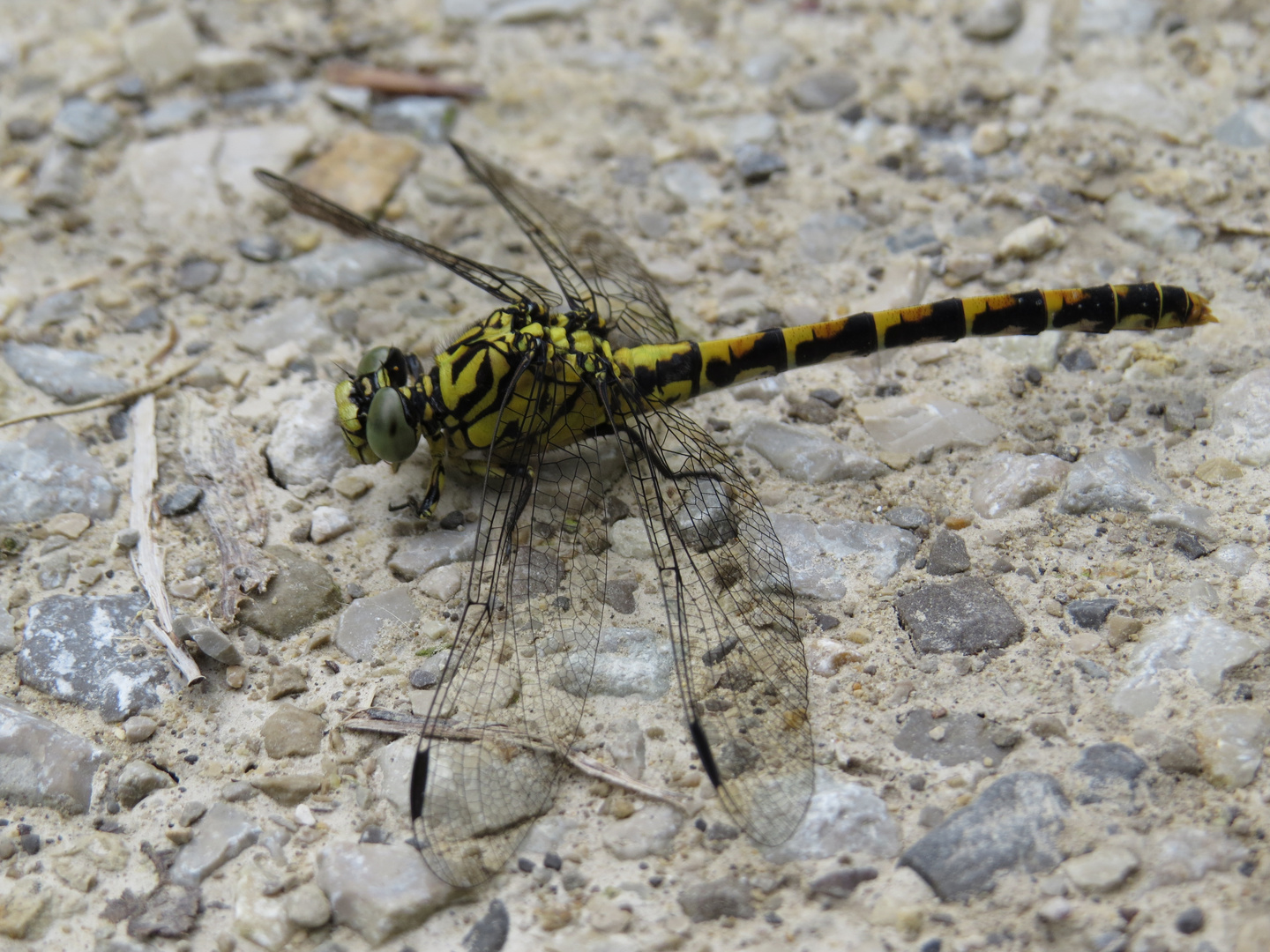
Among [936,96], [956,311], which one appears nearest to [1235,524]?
[956,311]

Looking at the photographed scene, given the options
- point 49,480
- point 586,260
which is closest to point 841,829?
point 586,260

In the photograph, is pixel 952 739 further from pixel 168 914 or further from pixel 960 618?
pixel 168 914

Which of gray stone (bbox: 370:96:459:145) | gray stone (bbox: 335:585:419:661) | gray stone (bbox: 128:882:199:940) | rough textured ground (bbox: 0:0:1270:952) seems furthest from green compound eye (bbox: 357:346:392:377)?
gray stone (bbox: 128:882:199:940)

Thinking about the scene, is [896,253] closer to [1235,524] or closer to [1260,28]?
[1235,524]

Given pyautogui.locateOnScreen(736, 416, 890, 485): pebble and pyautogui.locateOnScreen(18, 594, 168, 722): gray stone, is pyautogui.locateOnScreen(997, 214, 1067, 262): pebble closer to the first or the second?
pyautogui.locateOnScreen(736, 416, 890, 485): pebble

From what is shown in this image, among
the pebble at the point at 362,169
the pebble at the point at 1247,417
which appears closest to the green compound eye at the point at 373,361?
the pebble at the point at 362,169
